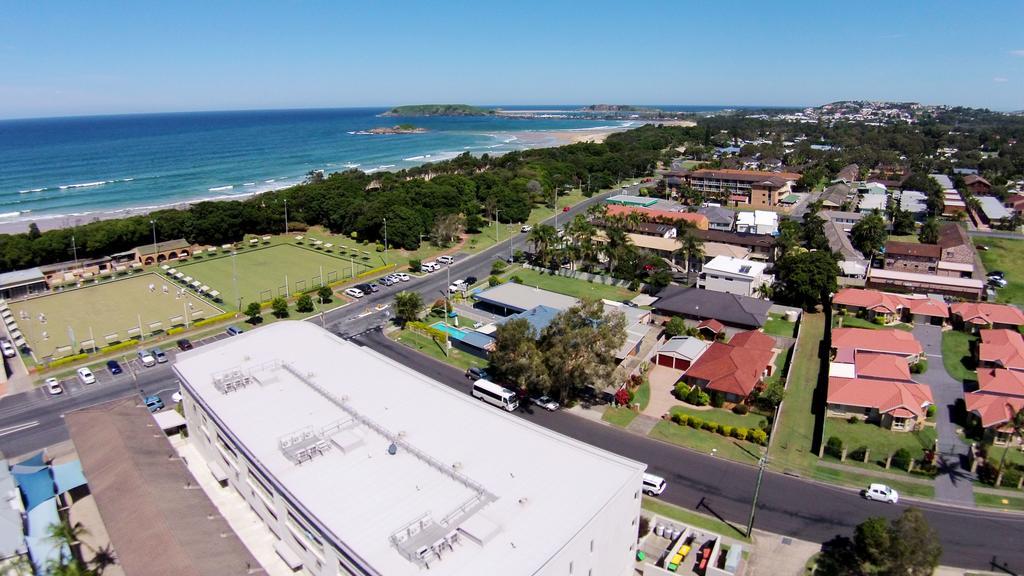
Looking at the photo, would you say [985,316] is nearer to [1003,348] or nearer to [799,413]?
[1003,348]

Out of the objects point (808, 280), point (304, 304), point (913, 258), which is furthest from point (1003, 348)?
point (304, 304)

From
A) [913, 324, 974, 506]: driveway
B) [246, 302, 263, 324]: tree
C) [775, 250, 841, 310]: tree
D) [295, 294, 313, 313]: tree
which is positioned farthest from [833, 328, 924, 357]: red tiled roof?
[246, 302, 263, 324]: tree

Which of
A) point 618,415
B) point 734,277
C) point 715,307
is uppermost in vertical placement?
point 734,277

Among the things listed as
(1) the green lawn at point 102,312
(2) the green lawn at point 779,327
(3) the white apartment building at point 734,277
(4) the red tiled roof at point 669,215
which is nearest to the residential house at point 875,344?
(2) the green lawn at point 779,327

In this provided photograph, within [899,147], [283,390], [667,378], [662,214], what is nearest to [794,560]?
[667,378]

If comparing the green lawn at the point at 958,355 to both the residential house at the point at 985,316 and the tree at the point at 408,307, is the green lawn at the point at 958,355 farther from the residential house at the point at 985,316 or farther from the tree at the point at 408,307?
the tree at the point at 408,307

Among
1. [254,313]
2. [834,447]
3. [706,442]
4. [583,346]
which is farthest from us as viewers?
[254,313]

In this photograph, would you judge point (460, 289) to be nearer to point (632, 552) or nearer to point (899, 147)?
point (632, 552)

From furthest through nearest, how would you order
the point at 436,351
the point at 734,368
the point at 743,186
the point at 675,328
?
the point at 743,186
the point at 675,328
the point at 436,351
the point at 734,368
